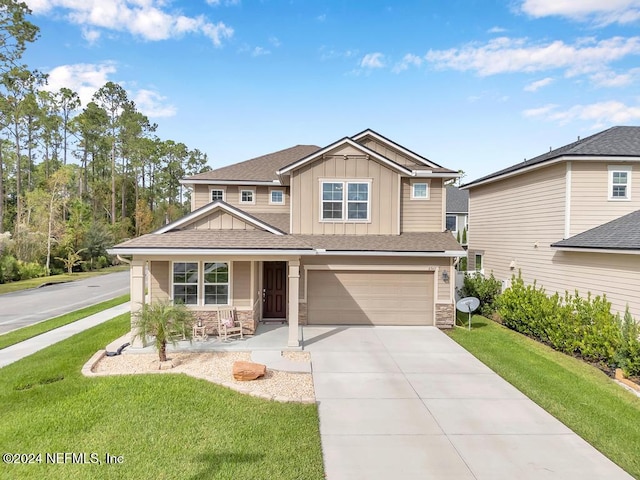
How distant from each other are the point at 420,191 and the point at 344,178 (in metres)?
3.12

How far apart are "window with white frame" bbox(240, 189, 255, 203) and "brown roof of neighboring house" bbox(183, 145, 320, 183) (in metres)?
0.55

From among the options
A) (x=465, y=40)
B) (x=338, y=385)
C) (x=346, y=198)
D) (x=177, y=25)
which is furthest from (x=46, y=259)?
(x=465, y=40)

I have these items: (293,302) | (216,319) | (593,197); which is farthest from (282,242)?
(593,197)

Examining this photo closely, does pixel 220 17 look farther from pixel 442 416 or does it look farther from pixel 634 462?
pixel 634 462

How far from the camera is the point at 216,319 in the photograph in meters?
10.5

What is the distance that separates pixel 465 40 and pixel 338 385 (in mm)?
15777

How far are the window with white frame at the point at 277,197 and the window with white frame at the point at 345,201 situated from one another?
3117 millimetres

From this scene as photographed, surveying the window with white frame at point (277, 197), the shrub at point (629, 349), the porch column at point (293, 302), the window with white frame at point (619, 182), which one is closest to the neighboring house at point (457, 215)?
the window with white frame at point (619, 182)

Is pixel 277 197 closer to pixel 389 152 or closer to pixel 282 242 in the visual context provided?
pixel 389 152

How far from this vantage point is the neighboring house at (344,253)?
10.5 meters

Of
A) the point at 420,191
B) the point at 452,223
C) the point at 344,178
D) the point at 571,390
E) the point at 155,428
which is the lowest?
the point at 571,390

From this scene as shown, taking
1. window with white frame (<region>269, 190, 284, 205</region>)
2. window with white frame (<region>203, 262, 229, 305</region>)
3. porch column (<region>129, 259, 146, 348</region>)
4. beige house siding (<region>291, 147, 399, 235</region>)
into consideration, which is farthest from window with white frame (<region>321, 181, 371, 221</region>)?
porch column (<region>129, 259, 146, 348</region>)

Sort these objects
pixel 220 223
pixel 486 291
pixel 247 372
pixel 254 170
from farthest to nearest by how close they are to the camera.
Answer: pixel 254 170
pixel 486 291
pixel 220 223
pixel 247 372

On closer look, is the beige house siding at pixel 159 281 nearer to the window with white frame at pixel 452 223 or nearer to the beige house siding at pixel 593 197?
the beige house siding at pixel 593 197
